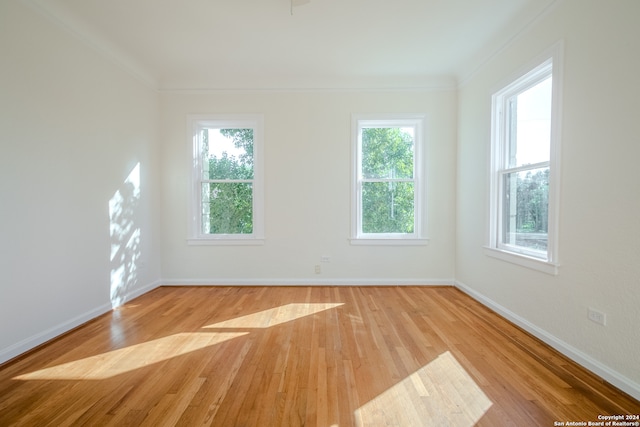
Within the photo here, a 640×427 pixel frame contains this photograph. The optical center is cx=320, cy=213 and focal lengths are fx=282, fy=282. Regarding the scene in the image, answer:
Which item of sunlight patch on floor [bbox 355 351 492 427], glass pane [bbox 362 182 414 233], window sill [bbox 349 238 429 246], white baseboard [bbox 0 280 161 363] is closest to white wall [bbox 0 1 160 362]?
white baseboard [bbox 0 280 161 363]

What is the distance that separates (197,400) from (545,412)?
2.00 metres

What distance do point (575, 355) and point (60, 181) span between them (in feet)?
14.8

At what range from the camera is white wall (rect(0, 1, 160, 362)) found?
2.18 m

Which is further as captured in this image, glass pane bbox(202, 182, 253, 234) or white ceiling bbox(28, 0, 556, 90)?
glass pane bbox(202, 182, 253, 234)

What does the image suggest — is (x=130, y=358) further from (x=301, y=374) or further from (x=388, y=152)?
(x=388, y=152)

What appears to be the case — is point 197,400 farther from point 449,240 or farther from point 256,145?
point 449,240

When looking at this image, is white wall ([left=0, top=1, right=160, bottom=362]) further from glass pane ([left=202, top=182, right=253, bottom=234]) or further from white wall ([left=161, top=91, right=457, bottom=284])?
glass pane ([left=202, top=182, right=253, bottom=234])

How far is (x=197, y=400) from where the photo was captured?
1.69 meters

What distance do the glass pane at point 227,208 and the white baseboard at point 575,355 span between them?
3322 mm

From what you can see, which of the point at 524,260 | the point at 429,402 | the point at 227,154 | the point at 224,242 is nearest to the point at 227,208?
the point at 224,242

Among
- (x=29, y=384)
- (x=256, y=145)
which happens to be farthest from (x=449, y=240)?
(x=29, y=384)

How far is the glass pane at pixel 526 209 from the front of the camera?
99.6 inches

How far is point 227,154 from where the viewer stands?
4.21 meters

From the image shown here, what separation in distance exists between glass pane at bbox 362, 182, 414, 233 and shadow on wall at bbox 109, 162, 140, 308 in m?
3.06
